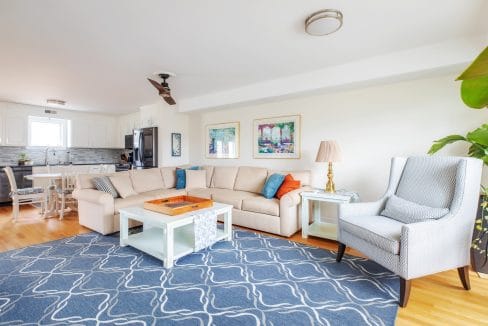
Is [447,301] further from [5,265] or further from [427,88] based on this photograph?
[5,265]

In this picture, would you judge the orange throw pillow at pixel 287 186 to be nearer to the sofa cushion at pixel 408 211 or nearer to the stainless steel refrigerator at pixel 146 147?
the sofa cushion at pixel 408 211

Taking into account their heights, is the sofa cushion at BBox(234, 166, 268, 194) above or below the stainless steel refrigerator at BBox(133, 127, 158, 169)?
below

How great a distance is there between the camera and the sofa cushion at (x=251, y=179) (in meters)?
4.03

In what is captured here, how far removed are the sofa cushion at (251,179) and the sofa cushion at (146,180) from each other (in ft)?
4.73

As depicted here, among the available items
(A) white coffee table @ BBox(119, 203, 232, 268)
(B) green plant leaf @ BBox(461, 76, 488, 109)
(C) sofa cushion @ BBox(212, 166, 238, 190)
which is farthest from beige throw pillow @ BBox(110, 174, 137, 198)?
(B) green plant leaf @ BBox(461, 76, 488, 109)

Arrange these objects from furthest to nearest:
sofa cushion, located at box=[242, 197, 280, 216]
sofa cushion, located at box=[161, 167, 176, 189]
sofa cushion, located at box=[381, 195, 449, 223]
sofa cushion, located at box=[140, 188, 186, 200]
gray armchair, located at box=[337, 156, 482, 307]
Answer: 1. sofa cushion, located at box=[161, 167, 176, 189]
2. sofa cushion, located at box=[140, 188, 186, 200]
3. sofa cushion, located at box=[242, 197, 280, 216]
4. sofa cushion, located at box=[381, 195, 449, 223]
5. gray armchair, located at box=[337, 156, 482, 307]

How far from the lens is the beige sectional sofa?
3.17m

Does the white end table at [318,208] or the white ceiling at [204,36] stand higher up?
the white ceiling at [204,36]

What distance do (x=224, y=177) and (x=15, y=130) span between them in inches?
194

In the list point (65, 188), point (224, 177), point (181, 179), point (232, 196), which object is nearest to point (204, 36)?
point (232, 196)

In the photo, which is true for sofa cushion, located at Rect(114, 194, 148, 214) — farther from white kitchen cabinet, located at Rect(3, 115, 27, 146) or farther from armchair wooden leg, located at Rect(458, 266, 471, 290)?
white kitchen cabinet, located at Rect(3, 115, 27, 146)

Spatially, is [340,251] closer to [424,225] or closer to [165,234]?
[424,225]

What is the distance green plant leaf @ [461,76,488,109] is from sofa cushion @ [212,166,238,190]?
3900mm

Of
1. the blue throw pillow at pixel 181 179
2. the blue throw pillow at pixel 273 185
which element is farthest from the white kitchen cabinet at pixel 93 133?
the blue throw pillow at pixel 273 185
